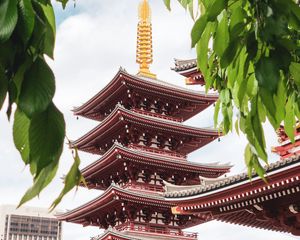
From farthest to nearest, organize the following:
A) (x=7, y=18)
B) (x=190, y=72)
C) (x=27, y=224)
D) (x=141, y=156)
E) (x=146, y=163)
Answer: (x=27, y=224) → (x=146, y=163) → (x=141, y=156) → (x=190, y=72) → (x=7, y=18)

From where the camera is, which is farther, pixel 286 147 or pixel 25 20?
pixel 286 147

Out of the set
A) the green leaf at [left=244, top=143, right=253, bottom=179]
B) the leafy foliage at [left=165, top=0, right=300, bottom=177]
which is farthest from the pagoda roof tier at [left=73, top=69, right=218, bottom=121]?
the leafy foliage at [left=165, top=0, right=300, bottom=177]

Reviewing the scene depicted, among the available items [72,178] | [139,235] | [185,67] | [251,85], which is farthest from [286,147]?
[139,235]

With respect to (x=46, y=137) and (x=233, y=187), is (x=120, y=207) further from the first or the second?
(x=46, y=137)

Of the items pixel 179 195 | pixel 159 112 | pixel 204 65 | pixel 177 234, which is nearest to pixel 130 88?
pixel 159 112

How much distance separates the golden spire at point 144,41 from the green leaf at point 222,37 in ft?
87.8

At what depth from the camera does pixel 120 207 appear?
2431cm

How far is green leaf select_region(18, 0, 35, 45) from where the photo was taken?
1087 millimetres

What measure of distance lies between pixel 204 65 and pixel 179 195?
12450 millimetres

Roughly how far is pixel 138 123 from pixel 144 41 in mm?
8519

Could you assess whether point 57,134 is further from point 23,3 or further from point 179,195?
point 179,195

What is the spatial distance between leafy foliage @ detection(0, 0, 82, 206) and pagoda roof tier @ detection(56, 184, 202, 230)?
21.9 meters

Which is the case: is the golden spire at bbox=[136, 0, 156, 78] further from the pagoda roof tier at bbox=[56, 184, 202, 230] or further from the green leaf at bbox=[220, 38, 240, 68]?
the green leaf at bbox=[220, 38, 240, 68]

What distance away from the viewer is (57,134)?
1.05 m
